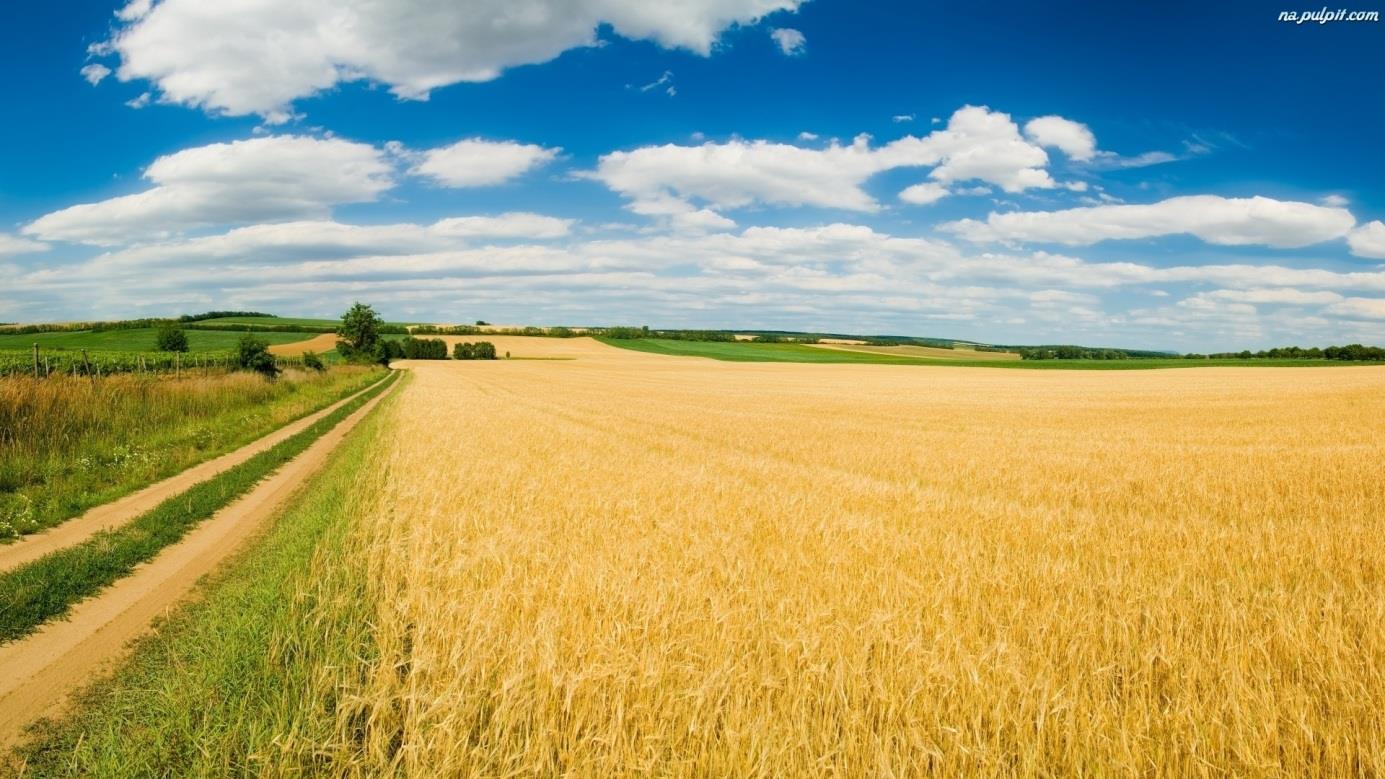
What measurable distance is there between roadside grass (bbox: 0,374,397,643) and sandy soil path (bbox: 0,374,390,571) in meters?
0.31

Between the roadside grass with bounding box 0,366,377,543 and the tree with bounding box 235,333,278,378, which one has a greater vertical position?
the tree with bounding box 235,333,278,378

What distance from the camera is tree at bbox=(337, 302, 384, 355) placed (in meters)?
94.8

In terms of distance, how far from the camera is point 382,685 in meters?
4.04

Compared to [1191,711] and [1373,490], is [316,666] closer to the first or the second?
[1191,711]

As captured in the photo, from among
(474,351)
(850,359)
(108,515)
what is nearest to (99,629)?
(108,515)

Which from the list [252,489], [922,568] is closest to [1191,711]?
[922,568]

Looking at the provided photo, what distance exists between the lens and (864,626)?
4469mm

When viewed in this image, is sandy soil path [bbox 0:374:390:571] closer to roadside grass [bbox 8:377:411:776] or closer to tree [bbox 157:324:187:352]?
roadside grass [bbox 8:377:411:776]

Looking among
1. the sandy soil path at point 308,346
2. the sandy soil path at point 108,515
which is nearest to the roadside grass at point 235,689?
the sandy soil path at point 108,515

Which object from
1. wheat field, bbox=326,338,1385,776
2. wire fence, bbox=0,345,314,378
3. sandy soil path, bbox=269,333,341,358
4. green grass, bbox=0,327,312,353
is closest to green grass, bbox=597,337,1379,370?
sandy soil path, bbox=269,333,341,358

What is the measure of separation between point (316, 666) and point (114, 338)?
389 feet

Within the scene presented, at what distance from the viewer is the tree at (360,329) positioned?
94750 millimetres

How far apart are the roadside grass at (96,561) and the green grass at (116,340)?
276ft

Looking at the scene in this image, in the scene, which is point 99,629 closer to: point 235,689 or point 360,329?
point 235,689
